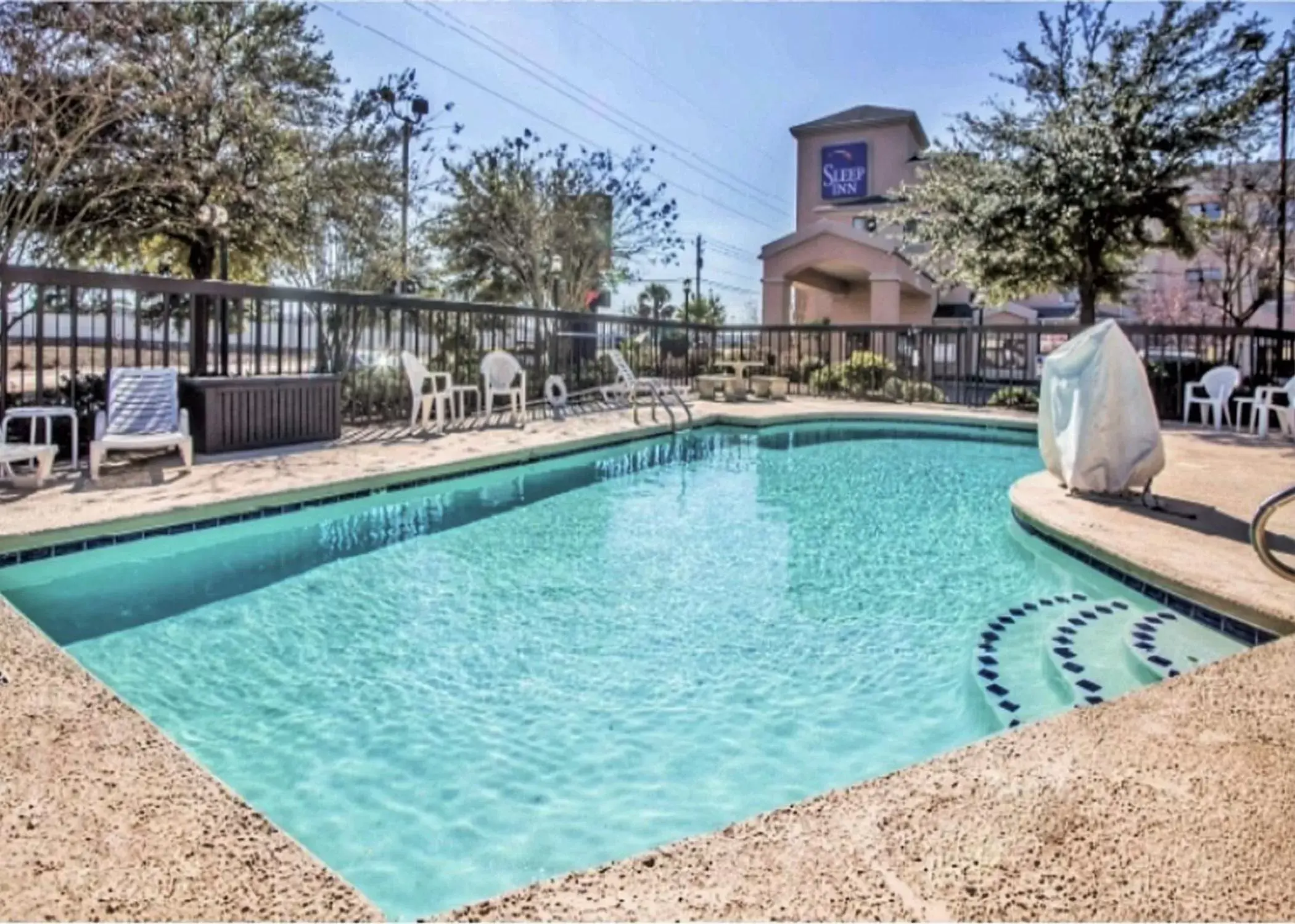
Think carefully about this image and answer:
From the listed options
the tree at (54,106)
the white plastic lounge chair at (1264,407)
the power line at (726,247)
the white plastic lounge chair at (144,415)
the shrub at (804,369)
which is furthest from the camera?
the power line at (726,247)

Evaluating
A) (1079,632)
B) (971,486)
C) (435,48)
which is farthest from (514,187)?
A: (1079,632)

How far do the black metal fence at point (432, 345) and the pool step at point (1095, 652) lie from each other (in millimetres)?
6552

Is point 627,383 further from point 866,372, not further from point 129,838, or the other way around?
point 129,838

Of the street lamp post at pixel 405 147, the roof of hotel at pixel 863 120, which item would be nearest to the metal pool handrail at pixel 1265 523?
the street lamp post at pixel 405 147

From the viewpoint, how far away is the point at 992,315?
28.7 meters

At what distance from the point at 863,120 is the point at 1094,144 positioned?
23494mm

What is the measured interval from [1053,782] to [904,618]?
2118 millimetres

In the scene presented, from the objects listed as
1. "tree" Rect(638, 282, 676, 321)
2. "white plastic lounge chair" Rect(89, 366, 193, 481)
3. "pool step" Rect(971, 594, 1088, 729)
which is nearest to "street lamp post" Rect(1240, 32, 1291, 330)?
"pool step" Rect(971, 594, 1088, 729)

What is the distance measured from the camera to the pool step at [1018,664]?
2.92 m

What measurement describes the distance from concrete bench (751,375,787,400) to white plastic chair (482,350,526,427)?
5.57 m

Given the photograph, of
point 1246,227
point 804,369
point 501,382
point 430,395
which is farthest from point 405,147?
point 1246,227

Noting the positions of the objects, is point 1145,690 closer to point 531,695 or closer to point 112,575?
point 531,695

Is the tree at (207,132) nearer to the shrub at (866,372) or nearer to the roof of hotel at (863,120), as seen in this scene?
the shrub at (866,372)

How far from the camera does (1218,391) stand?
10797 millimetres
